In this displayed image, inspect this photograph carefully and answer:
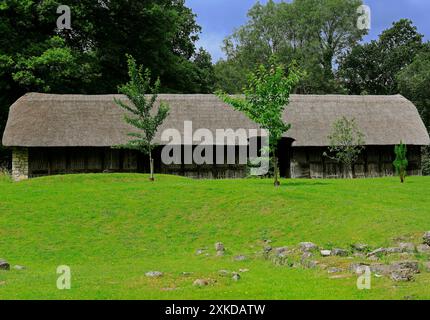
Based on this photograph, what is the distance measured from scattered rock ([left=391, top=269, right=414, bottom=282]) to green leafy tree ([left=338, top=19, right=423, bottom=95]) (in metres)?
61.4

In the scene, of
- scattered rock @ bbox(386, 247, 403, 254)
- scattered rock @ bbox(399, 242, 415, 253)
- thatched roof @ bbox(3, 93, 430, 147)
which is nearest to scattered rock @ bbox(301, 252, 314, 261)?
scattered rock @ bbox(386, 247, 403, 254)

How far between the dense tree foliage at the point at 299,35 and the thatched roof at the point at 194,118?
85.6ft

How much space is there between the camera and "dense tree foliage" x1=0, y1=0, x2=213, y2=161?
45.4m

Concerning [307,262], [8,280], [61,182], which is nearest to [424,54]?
[61,182]

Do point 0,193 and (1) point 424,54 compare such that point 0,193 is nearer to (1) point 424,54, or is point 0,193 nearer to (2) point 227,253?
(2) point 227,253

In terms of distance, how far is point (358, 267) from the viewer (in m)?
13.8

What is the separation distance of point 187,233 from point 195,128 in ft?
72.9

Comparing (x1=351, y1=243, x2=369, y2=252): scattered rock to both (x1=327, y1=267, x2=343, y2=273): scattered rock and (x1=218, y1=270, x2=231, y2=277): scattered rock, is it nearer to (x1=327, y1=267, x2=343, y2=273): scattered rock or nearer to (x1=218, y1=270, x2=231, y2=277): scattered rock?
(x1=327, y1=267, x2=343, y2=273): scattered rock

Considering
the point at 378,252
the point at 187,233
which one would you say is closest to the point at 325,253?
the point at 378,252

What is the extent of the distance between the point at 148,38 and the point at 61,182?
24.1 metres

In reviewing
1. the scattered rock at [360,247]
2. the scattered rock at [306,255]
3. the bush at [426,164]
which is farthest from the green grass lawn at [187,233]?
the bush at [426,164]

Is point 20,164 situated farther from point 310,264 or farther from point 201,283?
point 201,283

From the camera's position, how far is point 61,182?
1268 inches
